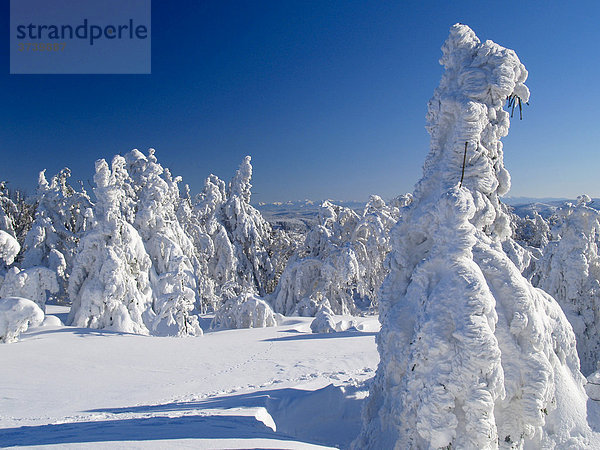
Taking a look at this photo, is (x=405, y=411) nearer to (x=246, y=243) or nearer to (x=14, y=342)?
(x=14, y=342)

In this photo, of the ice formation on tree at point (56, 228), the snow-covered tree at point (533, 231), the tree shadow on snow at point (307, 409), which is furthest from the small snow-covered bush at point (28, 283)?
the snow-covered tree at point (533, 231)

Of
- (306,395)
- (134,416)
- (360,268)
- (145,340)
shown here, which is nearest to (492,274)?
(306,395)

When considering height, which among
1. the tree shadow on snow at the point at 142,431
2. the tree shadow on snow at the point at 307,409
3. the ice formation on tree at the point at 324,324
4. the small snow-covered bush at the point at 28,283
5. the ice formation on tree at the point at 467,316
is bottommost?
the ice formation on tree at the point at 324,324

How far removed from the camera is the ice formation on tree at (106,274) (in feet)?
48.0

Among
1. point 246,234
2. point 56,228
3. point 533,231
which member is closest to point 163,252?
point 56,228

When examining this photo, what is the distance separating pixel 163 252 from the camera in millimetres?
18500

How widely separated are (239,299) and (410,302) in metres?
14.3

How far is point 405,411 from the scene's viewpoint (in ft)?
13.4

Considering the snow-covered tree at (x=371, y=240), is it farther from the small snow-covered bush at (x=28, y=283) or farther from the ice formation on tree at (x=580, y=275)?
the small snow-covered bush at (x=28, y=283)

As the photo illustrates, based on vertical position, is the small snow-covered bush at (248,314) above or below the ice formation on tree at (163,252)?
below

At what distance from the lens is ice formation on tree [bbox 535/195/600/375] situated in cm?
909

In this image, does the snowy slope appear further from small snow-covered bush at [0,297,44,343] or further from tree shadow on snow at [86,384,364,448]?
small snow-covered bush at [0,297,44,343]

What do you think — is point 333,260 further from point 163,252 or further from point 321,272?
point 163,252

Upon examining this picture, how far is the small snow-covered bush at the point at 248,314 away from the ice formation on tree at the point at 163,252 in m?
1.81
